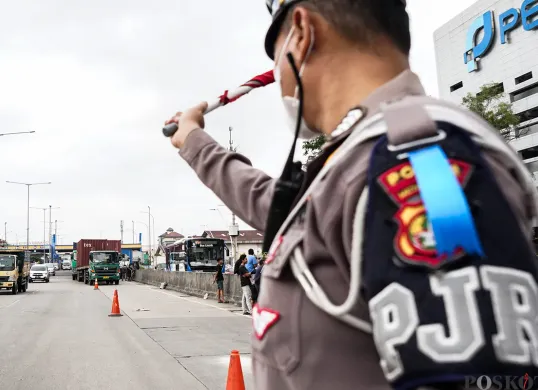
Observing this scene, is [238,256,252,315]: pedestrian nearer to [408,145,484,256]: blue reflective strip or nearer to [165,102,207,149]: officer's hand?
[165,102,207,149]: officer's hand

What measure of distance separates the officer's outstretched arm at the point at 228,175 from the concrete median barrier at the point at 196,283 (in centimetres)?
1680

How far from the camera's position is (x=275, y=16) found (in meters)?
1.29

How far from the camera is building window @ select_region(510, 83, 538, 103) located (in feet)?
117

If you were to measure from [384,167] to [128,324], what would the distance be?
1328 centimetres

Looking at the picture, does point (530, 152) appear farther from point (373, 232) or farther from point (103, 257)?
point (373, 232)

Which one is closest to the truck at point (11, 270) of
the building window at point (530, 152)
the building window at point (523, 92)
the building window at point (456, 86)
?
the building window at point (530, 152)

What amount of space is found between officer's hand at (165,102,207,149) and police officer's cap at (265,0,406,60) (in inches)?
16.6

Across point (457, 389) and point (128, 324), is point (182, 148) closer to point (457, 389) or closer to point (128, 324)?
point (457, 389)

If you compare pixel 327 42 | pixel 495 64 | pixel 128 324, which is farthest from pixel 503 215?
pixel 495 64

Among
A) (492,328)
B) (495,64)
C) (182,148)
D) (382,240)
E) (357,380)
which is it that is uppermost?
(495,64)

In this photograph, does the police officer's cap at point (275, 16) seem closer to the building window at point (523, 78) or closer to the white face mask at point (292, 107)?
the white face mask at point (292, 107)

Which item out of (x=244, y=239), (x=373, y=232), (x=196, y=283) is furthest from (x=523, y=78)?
(x=244, y=239)

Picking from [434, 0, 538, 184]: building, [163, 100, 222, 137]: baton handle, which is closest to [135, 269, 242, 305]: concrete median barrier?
[163, 100, 222, 137]: baton handle

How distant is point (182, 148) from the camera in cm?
175
